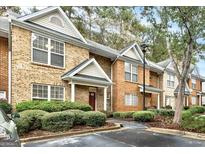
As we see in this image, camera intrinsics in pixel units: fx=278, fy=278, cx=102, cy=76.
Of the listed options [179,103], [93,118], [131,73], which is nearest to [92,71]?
[131,73]

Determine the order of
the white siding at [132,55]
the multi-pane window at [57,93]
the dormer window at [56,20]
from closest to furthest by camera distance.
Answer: the multi-pane window at [57,93]
the dormer window at [56,20]
the white siding at [132,55]

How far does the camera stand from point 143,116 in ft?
26.0

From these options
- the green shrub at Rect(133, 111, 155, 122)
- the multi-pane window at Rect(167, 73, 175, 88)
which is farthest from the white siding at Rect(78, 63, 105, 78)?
the multi-pane window at Rect(167, 73, 175, 88)

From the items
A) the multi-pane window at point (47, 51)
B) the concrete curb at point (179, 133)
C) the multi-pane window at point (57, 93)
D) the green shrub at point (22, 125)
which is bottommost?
the concrete curb at point (179, 133)

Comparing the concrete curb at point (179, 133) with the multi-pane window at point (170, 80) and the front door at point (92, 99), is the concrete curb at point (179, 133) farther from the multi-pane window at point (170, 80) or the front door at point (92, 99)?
the front door at point (92, 99)

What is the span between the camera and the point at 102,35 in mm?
8078

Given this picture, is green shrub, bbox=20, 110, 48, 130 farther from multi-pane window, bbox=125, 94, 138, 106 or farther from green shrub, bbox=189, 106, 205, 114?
green shrub, bbox=189, 106, 205, 114

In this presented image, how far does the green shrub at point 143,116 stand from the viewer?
794cm

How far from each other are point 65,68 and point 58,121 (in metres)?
2.11

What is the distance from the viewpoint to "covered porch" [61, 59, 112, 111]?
8288 millimetres

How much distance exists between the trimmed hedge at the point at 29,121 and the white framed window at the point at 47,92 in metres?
1.05

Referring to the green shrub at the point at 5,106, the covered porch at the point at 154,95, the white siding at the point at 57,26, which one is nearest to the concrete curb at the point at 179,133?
the covered porch at the point at 154,95

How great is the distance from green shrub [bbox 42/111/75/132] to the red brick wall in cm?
144
